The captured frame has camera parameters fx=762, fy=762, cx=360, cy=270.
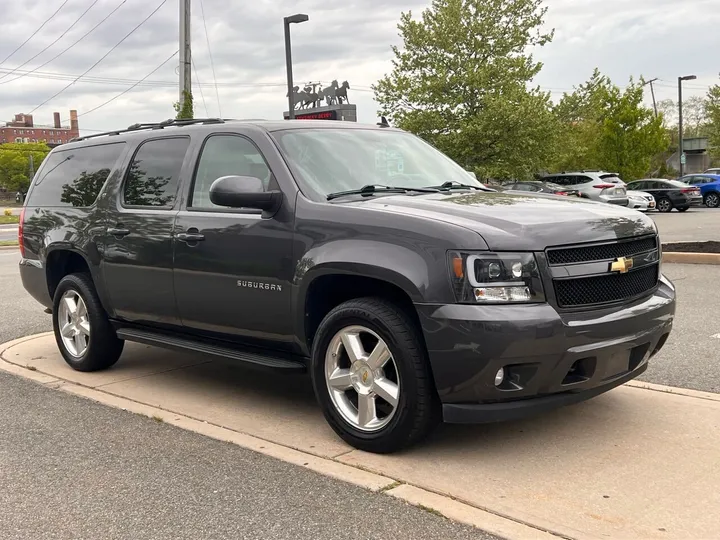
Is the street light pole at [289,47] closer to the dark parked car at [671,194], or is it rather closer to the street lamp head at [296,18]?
the street lamp head at [296,18]

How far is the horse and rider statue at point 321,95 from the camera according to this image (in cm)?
2634

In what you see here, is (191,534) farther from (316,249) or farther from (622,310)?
(622,310)

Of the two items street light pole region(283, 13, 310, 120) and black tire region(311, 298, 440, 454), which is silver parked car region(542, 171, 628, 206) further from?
black tire region(311, 298, 440, 454)

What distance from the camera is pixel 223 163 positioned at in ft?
16.4

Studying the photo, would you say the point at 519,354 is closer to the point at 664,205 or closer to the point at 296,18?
the point at 296,18

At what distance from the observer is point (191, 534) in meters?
3.18

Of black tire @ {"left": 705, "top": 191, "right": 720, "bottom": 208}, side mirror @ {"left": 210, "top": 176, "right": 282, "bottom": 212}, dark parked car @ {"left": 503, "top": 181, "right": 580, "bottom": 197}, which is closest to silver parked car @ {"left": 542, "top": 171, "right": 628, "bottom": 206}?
dark parked car @ {"left": 503, "top": 181, "right": 580, "bottom": 197}

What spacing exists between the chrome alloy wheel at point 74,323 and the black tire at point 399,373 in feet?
9.08

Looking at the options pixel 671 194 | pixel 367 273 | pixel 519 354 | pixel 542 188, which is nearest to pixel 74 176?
pixel 367 273

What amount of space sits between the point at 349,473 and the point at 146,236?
2.39 metres

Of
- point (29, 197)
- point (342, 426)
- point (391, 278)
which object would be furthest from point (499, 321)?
point (29, 197)

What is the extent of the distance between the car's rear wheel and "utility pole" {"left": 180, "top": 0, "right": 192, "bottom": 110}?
1846 centimetres

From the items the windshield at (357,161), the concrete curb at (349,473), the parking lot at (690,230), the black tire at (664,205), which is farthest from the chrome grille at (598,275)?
the black tire at (664,205)

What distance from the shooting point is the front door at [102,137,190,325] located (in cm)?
514
